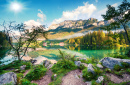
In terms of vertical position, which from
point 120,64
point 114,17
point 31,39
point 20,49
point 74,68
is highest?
point 114,17

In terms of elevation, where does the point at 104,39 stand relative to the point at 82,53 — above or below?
above

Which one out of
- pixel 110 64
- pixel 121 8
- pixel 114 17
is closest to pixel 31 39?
pixel 110 64

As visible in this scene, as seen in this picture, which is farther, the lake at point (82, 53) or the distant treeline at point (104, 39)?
the lake at point (82, 53)

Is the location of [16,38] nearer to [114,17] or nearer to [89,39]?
[114,17]

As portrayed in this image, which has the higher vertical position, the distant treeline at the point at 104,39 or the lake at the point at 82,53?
the distant treeline at the point at 104,39

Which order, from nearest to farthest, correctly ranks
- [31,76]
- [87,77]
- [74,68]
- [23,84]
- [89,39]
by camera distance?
1. [23,84]
2. [87,77]
3. [31,76]
4. [74,68]
5. [89,39]

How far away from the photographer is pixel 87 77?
498 cm

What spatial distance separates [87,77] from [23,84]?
4966 millimetres

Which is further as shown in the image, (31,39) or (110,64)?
(31,39)

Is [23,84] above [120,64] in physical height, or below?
below

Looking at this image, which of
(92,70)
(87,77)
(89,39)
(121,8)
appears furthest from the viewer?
(89,39)

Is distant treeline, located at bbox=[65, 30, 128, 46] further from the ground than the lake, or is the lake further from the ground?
distant treeline, located at bbox=[65, 30, 128, 46]

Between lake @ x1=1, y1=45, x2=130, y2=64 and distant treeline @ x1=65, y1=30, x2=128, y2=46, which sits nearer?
distant treeline @ x1=65, y1=30, x2=128, y2=46

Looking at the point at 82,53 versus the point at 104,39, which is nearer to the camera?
the point at 82,53
